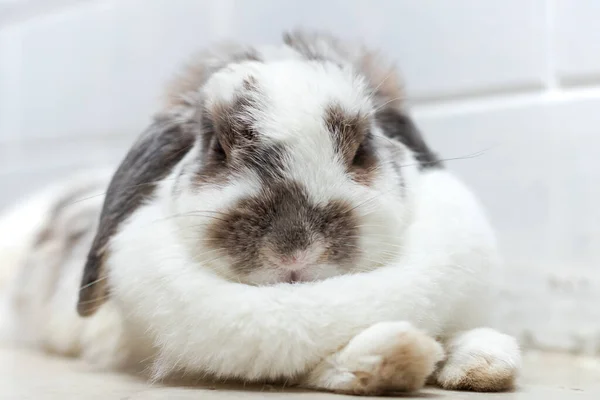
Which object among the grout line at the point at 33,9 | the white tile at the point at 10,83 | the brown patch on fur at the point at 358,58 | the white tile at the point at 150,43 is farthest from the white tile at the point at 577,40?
the white tile at the point at 10,83

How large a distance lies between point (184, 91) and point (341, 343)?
0.53 m

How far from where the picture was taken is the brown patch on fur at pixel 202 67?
119 cm

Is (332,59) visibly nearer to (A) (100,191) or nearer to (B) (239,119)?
(B) (239,119)

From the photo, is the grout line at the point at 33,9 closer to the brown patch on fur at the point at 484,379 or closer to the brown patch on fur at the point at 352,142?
the brown patch on fur at the point at 352,142

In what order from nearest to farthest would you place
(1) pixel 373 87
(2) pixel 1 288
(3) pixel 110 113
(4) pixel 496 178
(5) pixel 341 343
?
(5) pixel 341 343, (1) pixel 373 87, (4) pixel 496 178, (2) pixel 1 288, (3) pixel 110 113

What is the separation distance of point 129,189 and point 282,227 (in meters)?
0.32

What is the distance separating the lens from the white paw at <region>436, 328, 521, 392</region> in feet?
3.25

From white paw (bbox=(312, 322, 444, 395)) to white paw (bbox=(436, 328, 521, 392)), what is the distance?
0.09 m

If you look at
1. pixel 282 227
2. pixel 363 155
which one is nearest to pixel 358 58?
pixel 363 155

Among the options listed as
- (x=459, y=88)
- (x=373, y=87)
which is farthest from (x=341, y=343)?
(x=459, y=88)

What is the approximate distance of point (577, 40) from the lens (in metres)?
1.47

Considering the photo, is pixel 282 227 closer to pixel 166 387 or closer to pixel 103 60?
pixel 166 387

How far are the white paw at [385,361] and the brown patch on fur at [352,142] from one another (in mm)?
215

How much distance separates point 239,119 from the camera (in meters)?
1.01
